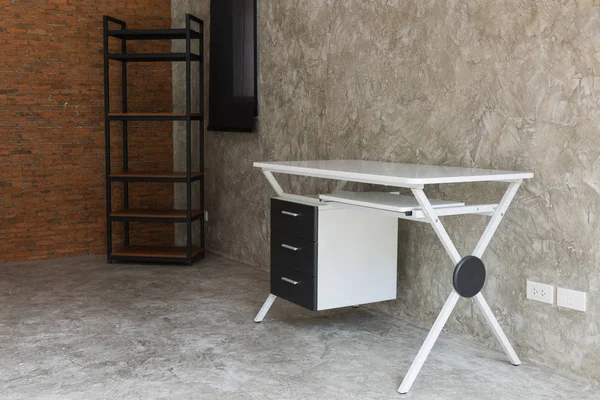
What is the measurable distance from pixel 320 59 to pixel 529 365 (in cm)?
240

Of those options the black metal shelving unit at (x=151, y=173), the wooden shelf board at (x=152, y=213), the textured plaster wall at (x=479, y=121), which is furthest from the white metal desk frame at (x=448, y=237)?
the wooden shelf board at (x=152, y=213)

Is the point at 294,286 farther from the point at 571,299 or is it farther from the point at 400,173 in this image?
the point at 571,299

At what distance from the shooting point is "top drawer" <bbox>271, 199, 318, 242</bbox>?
376 cm

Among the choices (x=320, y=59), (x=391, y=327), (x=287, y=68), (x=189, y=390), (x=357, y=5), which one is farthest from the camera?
(x=287, y=68)

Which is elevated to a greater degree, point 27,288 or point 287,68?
point 287,68

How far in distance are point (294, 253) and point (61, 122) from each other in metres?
3.07

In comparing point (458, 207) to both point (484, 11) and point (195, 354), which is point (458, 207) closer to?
point (484, 11)

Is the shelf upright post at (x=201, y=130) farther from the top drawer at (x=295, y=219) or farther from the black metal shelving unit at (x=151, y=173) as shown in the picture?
the top drawer at (x=295, y=219)

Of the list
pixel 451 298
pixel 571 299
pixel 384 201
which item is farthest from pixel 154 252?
pixel 571 299

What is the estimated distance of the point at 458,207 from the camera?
10.6 feet

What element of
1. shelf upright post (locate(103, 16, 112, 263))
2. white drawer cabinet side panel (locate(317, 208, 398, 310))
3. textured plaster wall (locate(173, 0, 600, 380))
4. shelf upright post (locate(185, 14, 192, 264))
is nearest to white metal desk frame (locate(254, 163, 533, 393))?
textured plaster wall (locate(173, 0, 600, 380))

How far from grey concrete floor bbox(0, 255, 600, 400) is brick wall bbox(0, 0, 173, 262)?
1043 millimetres


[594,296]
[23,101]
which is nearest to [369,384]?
[594,296]

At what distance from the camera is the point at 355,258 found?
388 cm
